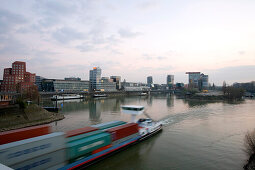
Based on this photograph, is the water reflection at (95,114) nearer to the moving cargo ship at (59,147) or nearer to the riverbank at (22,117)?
the riverbank at (22,117)

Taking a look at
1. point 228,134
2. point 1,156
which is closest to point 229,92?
point 228,134

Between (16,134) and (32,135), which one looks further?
(32,135)

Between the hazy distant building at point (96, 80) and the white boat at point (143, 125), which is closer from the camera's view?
the white boat at point (143, 125)

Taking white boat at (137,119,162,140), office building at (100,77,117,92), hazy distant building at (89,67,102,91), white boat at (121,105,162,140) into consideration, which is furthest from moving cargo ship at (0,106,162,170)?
office building at (100,77,117,92)

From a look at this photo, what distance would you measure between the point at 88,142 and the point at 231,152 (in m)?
19.6

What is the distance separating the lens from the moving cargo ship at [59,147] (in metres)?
12.0

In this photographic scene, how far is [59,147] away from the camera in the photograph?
46.3 feet

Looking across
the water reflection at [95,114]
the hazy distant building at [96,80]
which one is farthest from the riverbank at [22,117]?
the hazy distant building at [96,80]

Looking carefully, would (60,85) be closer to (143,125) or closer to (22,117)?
(22,117)

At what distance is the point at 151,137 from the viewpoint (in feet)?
89.6

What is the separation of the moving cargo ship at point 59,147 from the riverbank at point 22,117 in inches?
664

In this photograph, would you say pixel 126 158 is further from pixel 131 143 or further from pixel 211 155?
pixel 211 155

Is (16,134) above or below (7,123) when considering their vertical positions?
above

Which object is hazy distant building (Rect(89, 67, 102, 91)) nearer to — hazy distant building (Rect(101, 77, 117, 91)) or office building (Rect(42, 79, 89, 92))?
hazy distant building (Rect(101, 77, 117, 91))
